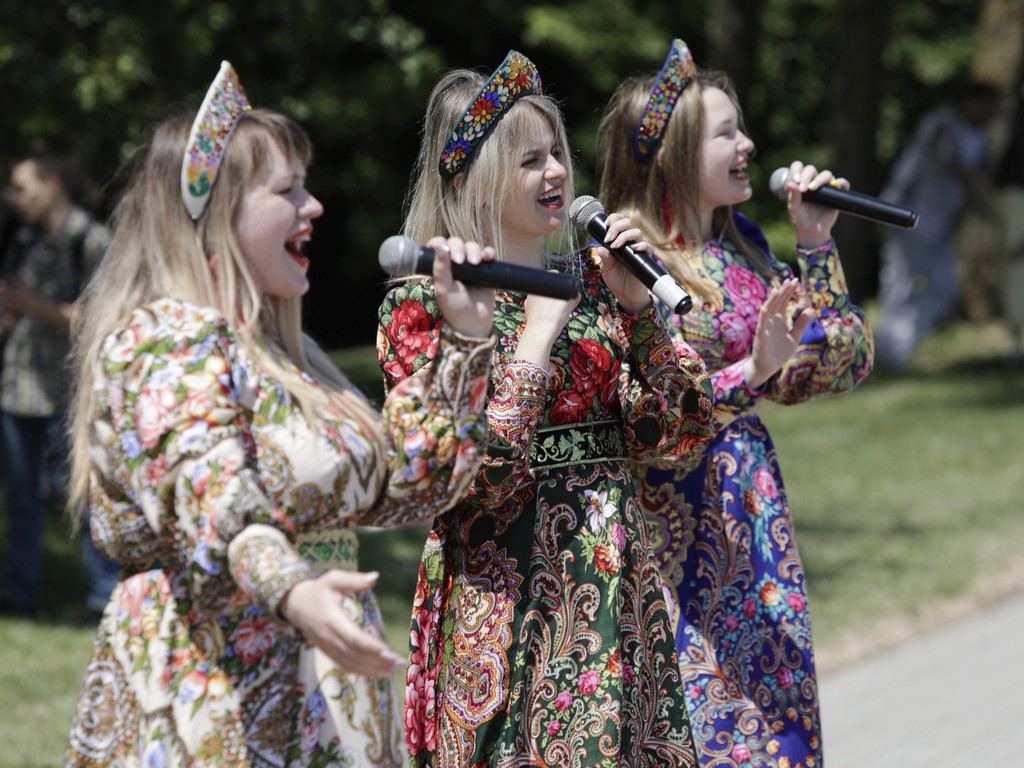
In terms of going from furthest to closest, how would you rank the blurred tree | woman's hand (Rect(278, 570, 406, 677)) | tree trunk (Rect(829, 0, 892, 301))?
tree trunk (Rect(829, 0, 892, 301))
the blurred tree
woman's hand (Rect(278, 570, 406, 677))

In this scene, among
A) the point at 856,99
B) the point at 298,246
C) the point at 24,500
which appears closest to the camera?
the point at 298,246

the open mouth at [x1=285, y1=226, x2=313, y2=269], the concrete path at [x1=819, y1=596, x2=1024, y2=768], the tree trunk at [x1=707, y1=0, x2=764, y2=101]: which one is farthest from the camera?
the tree trunk at [x1=707, y1=0, x2=764, y2=101]

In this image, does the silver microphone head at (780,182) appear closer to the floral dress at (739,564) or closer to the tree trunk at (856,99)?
the floral dress at (739,564)

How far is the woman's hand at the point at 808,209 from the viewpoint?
12.4 feet

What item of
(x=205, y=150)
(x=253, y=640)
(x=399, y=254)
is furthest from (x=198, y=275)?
(x=253, y=640)

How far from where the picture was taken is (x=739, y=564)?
373 cm

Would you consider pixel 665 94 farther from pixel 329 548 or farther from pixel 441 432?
pixel 329 548

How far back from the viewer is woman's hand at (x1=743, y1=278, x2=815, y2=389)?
3.53 metres

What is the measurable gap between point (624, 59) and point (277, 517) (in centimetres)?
1760

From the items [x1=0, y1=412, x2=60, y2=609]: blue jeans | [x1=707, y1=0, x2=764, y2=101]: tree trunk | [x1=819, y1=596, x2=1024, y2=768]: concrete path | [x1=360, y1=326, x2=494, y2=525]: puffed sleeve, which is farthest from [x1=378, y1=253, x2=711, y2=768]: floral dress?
[x1=707, y1=0, x2=764, y2=101]: tree trunk

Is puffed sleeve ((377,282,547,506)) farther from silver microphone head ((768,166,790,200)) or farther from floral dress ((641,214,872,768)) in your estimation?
silver microphone head ((768,166,790,200))

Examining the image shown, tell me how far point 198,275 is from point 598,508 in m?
0.99

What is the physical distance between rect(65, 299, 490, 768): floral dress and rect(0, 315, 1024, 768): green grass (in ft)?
8.99

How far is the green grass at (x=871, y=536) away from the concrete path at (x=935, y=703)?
0.57 ft
